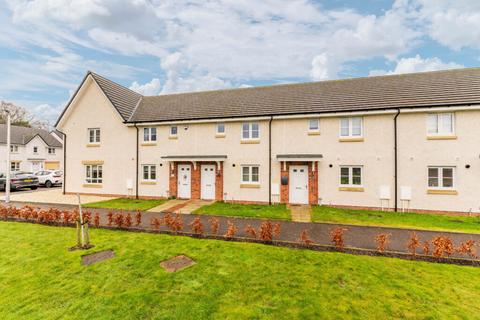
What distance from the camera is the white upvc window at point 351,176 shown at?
48.5 ft

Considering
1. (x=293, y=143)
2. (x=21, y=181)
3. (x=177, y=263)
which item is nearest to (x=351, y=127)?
(x=293, y=143)

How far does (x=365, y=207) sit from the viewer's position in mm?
14461

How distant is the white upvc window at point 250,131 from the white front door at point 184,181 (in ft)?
16.0

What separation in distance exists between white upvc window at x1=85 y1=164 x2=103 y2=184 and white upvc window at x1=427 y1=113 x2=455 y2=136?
78.3 feet

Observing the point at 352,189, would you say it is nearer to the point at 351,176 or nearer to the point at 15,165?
the point at 351,176

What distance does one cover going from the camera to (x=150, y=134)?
18.7 metres

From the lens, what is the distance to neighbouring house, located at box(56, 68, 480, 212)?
13586 mm

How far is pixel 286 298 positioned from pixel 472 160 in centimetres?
1484

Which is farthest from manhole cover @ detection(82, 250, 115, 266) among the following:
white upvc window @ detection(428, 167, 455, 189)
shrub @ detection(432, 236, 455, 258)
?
white upvc window @ detection(428, 167, 455, 189)

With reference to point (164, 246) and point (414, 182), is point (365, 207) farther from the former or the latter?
point (164, 246)

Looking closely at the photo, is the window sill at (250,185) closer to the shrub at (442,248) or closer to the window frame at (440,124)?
the shrub at (442,248)

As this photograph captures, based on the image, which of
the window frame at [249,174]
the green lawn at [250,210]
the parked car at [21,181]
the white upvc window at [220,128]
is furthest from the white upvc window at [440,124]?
the parked car at [21,181]

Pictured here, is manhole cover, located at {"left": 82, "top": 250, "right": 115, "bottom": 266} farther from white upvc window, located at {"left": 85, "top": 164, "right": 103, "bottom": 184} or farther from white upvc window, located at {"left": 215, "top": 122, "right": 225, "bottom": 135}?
white upvc window, located at {"left": 85, "top": 164, "right": 103, "bottom": 184}

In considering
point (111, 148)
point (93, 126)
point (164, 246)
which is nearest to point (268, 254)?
point (164, 246)
